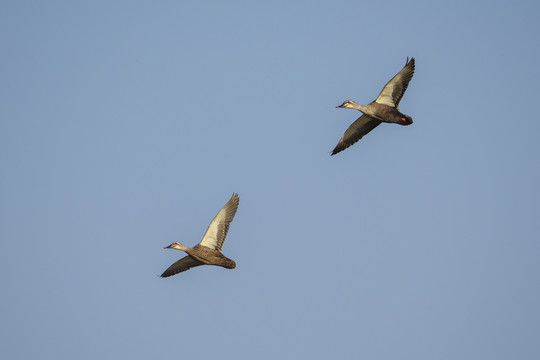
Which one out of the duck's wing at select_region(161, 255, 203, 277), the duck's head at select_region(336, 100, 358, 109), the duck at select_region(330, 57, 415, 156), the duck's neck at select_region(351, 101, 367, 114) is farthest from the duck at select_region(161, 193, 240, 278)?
the duck at select_region(330, 57, 415, 156)

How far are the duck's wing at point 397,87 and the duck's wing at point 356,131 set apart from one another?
6.97 ft

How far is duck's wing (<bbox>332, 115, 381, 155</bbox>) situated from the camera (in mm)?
35688

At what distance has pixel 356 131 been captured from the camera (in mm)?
36031

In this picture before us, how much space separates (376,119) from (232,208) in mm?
6744

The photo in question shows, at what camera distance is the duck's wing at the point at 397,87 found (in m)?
32.9

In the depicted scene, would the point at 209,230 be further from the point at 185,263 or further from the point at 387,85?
the point at 387,85

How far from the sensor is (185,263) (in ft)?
116

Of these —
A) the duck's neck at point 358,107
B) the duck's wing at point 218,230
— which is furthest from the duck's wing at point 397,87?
the duck's wing at point 218,230

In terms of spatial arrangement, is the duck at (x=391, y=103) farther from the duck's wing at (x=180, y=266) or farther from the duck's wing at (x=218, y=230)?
the duck's wing at (x=180, y=266)

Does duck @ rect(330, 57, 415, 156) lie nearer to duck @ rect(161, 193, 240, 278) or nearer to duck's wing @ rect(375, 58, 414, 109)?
duck's wing @ rect(375, 58, 414, 109)

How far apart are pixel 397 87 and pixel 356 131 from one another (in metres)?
3.56

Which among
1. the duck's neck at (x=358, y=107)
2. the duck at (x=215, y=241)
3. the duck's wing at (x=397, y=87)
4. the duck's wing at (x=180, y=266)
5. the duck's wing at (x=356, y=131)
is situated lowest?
the duck's wing at (x=180, y=266)

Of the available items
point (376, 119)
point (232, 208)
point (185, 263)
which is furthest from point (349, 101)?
point (185, 263)

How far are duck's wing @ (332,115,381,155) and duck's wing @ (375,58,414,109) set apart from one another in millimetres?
2124
